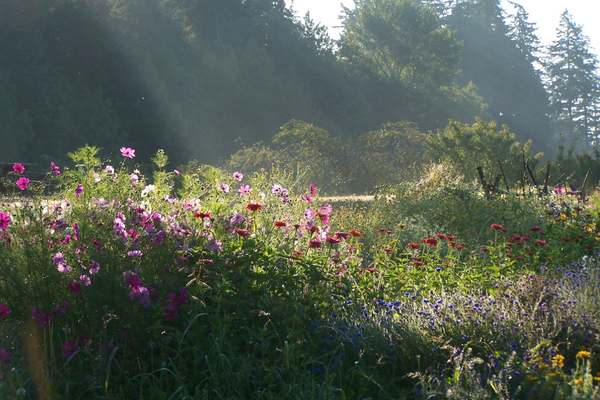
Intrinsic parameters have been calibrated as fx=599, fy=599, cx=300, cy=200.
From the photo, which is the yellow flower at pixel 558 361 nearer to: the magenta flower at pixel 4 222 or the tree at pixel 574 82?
the magenta flower at pixel 4 222

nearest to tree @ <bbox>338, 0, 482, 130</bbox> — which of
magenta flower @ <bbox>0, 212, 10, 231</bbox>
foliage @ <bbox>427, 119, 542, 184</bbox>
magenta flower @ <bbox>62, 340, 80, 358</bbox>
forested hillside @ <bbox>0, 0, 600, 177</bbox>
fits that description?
forested hillside @ <bbox>0, 0, 600, 177</bbox>

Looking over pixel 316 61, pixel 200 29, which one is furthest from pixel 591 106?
pixel 200 29

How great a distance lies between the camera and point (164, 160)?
4531 millimetres

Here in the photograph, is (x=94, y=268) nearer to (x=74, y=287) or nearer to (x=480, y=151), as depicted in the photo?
(x=74, y=287)

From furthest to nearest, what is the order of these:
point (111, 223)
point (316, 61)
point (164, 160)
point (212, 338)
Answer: point (316, 61) → point (164, 160) → point (111, 223) → point (212, 338)

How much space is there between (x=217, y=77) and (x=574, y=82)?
1741 inches

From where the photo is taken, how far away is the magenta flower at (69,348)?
276cm

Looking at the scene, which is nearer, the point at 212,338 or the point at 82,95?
the point at 212,338

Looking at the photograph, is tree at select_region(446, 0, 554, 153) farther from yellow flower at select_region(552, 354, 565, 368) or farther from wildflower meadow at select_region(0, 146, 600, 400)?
yellow flower at select_region(552, 354, 565, 368)

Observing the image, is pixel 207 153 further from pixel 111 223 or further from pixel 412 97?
pixel 111 223

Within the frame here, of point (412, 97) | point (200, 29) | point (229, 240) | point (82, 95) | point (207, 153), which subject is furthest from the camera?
point (412, 97)

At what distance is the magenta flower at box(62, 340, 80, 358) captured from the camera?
→ 276 centimetres

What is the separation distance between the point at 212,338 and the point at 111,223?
0.84m

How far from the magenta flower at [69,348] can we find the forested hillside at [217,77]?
18818 millimetres
